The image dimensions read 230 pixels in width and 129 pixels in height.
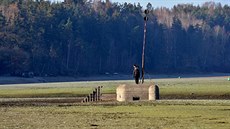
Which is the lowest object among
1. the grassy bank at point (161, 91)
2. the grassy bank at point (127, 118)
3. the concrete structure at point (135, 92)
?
the grassy bank at point (127, 118)

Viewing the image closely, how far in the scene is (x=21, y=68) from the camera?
152625 mm

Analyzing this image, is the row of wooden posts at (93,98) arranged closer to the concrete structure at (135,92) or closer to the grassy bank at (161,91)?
the concrete structure at (135,92)

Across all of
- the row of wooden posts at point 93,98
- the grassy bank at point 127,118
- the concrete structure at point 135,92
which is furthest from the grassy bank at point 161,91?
the grassy bank at point 127,118

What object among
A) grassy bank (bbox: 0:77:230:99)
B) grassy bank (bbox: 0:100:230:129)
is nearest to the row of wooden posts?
grassy bank (bbox: 0:77:230:99)

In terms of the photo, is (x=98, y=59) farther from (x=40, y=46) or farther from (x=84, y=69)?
(x=40, y=46)

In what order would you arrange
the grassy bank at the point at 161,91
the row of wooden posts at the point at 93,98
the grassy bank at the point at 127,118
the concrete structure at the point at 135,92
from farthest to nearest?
the grassy bank at the point at 161,91
the row of wooden posts at the point at 93,98
the concrete structure at the point at 135,92
the grassy bank at the point at 127,118

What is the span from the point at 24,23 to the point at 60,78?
1965 centimetres

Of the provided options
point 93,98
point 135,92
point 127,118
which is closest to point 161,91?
point 93,98

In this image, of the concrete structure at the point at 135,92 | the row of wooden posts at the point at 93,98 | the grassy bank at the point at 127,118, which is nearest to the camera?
the grassy bank at the point at 127,118

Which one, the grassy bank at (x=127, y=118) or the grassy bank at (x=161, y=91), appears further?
the grassy bank at (x=161, y=91)

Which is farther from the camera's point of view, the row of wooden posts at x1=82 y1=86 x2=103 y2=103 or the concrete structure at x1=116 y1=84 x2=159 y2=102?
the row of wooden posts at x1=82 y1=86 x2=103 y2=103

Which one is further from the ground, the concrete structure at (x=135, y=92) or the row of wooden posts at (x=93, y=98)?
the concrete structure at (x=135, y=92)

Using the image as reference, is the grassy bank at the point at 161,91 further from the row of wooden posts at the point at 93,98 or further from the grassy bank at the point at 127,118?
the grassy bank at the point at 127,118

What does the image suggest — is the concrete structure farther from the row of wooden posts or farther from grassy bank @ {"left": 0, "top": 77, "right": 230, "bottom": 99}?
the row of wooden posts
